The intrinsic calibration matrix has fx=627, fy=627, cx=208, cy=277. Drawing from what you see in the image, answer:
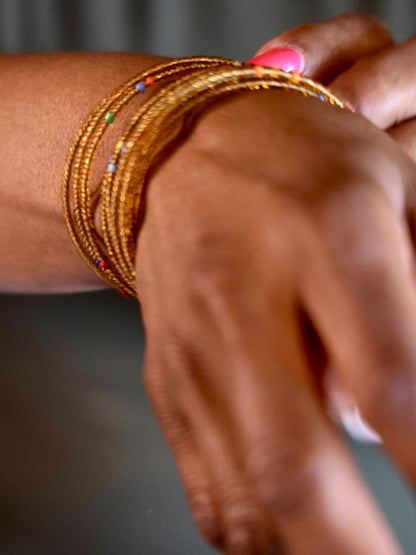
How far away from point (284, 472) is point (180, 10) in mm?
884

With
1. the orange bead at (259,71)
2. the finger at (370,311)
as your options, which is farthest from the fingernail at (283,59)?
the finger at (370,311)

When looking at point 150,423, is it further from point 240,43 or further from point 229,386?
point 240,43

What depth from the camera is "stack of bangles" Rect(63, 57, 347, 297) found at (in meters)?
0.43

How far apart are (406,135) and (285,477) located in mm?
505

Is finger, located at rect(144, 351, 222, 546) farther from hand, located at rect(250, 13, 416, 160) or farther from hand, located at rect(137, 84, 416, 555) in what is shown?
hand, located at rect(250, 13, 416, 160)

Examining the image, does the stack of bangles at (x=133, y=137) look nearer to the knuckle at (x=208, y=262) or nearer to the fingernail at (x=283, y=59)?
the knuckle at (x=208, y=262)

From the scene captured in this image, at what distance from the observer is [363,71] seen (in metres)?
0.71

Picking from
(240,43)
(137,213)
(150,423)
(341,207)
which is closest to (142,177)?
(137,213)

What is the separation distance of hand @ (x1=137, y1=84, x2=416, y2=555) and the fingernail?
0.30m

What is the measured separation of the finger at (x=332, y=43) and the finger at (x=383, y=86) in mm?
24

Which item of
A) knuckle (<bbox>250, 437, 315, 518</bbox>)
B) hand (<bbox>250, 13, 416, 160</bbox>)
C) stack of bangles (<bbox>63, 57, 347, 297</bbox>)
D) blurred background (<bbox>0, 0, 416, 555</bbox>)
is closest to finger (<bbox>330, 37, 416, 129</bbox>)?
hand (<bbox>250, 13, 416, 160</bbox>)

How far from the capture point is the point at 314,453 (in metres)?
0.30

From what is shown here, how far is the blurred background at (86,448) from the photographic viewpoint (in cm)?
56

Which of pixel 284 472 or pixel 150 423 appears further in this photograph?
pixel 150 423
